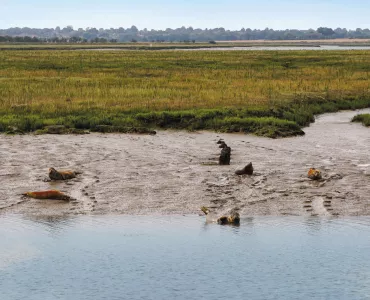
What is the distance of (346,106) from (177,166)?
60.6ft

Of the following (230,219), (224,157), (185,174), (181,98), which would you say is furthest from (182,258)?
(181,98)

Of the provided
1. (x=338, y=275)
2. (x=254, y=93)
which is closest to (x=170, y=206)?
(x=338, y=275)

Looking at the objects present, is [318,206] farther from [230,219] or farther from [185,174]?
[185,174]

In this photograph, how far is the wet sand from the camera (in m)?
17.7

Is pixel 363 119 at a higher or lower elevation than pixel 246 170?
lower

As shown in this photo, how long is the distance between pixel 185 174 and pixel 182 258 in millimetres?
7198

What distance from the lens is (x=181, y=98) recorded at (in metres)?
37.0

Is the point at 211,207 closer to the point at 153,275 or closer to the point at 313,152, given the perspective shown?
the point at 153,275

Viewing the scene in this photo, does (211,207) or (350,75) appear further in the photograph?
(350,75)

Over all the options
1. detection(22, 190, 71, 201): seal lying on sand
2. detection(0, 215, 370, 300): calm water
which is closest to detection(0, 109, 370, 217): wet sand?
detection(22, 190, 71, 201): seal lying on sand

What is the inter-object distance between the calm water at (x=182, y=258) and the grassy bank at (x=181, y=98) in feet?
42.9

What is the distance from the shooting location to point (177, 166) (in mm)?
22156

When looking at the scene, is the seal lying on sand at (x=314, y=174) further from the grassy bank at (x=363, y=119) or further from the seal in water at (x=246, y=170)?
the grassy bank at (x=363, y=119)

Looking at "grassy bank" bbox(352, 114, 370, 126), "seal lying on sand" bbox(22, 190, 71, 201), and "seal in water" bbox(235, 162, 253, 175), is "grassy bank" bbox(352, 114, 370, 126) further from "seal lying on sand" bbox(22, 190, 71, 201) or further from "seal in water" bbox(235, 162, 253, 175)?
"seal lying on sand" bbox(22, 190, 71, 201)
